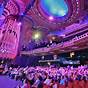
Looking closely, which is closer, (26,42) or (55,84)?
(55,84)

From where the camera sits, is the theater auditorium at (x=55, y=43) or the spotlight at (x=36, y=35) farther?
the spotlight at (x=36, y=35)

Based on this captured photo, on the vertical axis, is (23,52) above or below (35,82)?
above

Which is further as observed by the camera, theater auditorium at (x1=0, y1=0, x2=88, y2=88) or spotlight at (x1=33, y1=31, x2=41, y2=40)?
spotlight at (x1=33, y1=31, x2=41, y2=40)

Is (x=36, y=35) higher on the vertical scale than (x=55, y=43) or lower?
higher

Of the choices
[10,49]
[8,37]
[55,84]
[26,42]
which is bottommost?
[55,84]

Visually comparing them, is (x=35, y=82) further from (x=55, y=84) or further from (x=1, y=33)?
(x=1, y=33)

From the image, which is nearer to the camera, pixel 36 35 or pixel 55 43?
pixel 55 43

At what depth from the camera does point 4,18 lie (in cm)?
339

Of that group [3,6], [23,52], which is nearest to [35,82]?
[3,6]

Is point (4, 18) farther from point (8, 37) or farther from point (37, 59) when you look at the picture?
point (37, 59)

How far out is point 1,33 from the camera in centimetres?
333

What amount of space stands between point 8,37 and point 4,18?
0.41 meters

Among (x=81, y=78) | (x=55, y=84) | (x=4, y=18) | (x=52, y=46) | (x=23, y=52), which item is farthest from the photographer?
(x=23, y=52)

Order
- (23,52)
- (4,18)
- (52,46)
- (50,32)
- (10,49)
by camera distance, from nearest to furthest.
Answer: (10,49) < (4,18) < (52,46) < (23,52) < (50,32)
